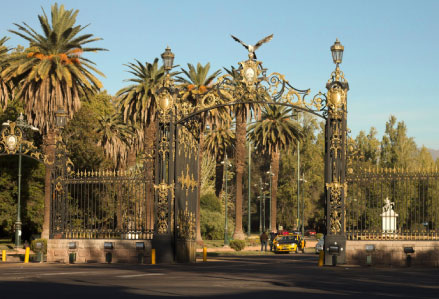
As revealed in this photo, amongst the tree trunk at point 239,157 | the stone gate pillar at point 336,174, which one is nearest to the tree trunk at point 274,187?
the tree trunk at point 239,157

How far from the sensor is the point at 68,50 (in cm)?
4709

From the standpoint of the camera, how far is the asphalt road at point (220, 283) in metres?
18.0

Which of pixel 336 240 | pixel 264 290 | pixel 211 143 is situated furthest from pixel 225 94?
pixel 211 143

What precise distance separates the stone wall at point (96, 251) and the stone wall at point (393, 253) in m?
8.53

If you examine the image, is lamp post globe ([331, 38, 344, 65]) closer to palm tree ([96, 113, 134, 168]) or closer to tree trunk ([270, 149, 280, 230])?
tree trunk ([270, 149, 280, 230])

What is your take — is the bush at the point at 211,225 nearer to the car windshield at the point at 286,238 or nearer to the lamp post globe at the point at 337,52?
the car windshield at the point at 286,238

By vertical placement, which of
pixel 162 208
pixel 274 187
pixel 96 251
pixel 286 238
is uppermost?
pixel 274 187

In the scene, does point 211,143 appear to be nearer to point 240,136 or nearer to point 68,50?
point 240,136

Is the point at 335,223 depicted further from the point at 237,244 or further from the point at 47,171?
the point at 237,244

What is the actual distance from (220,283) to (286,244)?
120 ft

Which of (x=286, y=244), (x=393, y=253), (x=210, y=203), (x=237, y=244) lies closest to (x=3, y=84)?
(x=237, y=244)

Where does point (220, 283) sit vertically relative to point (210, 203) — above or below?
below

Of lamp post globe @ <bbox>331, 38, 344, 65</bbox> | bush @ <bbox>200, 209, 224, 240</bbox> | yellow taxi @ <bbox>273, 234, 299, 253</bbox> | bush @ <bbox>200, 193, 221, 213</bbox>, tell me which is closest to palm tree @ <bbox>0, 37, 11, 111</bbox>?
yellow taxi @ <bbox>273, 234, 299, 253</bbox>

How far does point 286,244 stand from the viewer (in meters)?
57.3
